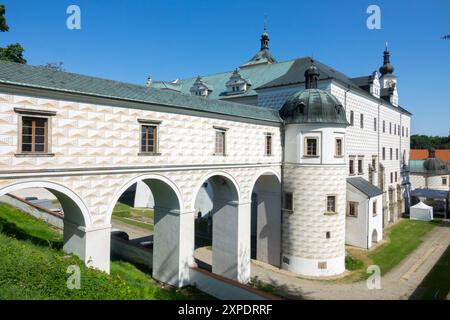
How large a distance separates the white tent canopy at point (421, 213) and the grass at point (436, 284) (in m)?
16.1

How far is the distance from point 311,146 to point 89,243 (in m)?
14.2

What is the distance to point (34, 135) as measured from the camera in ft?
35.6

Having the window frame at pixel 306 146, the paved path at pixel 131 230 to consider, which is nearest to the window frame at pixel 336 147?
the window frame at pixel 306 146

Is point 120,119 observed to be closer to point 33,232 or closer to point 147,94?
point 147,94

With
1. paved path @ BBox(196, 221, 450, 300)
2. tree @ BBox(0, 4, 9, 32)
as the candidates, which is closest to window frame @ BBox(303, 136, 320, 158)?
paved path @ BBox(196, 221, 450, 300)

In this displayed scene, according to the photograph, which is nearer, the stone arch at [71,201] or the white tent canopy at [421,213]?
the stone arch at [71,201]

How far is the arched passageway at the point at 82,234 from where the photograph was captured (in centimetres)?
1199

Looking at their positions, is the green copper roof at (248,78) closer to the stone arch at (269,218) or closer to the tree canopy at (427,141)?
the stone arch at (269,218)

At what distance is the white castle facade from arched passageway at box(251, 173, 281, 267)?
0.28 feet

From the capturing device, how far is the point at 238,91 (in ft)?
101

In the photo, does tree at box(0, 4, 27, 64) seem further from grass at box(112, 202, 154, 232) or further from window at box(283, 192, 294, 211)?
window at box(283, 192, 294, 211)

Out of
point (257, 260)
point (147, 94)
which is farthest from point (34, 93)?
point (257, 260)

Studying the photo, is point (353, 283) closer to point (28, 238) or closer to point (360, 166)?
point (360, 166)

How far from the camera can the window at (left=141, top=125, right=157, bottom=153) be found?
14164mm
